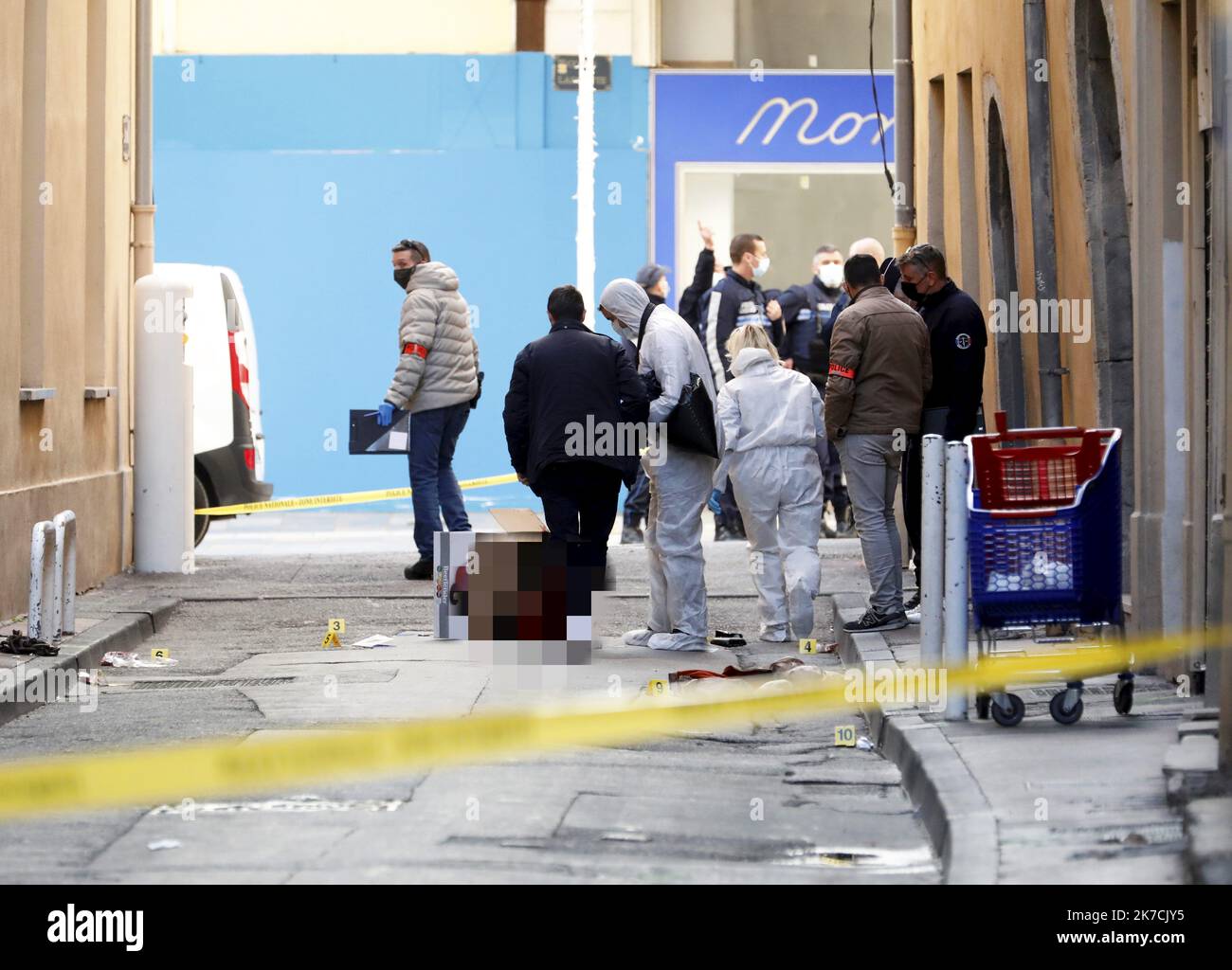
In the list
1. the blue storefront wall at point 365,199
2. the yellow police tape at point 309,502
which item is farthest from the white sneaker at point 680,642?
the blue storefront wall at point 365,199

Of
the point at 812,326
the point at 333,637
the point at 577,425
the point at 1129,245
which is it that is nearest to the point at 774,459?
the point at 577,425

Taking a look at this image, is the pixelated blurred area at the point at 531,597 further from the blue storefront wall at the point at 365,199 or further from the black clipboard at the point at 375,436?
the blue storefront wall at the point at 365,199

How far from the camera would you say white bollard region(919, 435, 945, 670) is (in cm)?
833

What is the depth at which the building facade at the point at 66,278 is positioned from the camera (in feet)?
39.9

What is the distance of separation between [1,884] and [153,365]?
9.64 m

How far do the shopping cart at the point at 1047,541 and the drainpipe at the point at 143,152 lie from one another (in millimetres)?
9385

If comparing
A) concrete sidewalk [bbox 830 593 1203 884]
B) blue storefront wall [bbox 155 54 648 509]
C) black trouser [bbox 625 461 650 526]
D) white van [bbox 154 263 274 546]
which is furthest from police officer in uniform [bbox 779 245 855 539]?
concrete sidewalk [bbox 830 593 1203 884]

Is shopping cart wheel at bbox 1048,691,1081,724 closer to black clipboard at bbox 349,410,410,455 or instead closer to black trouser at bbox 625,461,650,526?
black clipboard at bbox 349,410,410,455

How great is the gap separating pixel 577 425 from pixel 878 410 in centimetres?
154

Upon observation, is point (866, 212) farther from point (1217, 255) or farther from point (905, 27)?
point (1217, 255)

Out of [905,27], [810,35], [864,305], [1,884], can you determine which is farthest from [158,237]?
[1,884]

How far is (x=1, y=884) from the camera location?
591 cm
